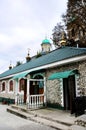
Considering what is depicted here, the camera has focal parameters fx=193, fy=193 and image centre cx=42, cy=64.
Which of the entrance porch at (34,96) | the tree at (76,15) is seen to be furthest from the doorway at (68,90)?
the tree at (76,15)

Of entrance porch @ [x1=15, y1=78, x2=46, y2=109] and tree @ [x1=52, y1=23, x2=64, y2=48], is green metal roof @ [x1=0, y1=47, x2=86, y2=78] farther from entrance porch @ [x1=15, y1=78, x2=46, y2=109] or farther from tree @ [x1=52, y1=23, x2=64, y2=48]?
tree @ [x1=52, y1=23, x2=64, y2=48]

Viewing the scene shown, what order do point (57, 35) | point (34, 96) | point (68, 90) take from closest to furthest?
point (68, 90) < point (34, 96) < point (57, 35)

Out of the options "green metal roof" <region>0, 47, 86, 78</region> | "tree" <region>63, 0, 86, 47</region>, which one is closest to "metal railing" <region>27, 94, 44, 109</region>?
"green metal roof" <region>0, 47, 86, 78</region>

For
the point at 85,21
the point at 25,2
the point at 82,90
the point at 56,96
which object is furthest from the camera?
the point at 85,21

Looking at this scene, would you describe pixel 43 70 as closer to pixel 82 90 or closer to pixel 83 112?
pixel 82 90

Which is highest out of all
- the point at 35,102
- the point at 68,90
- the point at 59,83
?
the point at 59,83

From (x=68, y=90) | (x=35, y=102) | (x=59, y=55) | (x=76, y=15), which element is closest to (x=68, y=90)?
(x=68, y=90)

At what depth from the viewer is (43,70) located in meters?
15.0

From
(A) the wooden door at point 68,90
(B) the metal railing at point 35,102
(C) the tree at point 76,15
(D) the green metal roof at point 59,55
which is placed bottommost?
(B) the metal railing at point 35,102

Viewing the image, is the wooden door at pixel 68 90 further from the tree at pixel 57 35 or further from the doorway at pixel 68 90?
the tree at pixel 57 35

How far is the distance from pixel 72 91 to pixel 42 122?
11.6ft

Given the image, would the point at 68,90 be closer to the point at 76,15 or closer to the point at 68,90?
the point at 68,90

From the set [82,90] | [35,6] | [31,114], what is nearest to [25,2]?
[35,6]

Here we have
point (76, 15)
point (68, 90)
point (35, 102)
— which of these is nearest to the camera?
point (68, 90)
